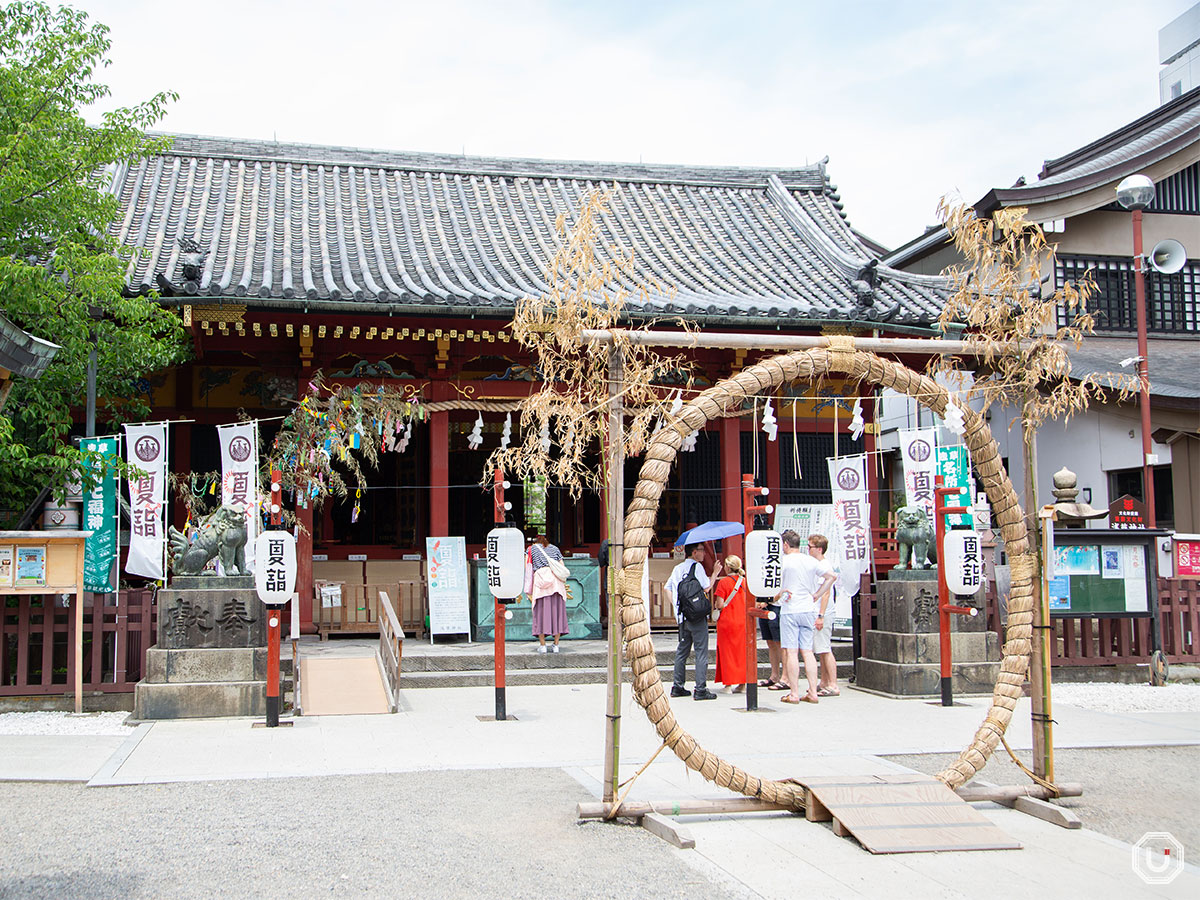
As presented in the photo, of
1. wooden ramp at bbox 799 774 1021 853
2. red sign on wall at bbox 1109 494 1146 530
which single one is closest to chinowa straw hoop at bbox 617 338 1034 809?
wooden ramp at bbox 799 774 1021 853

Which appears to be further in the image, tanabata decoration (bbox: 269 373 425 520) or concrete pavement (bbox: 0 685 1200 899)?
tanabata decoration (bbox: 269 373 425 520)

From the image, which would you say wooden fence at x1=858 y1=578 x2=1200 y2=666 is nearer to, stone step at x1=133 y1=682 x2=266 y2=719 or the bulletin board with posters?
the bulletin board with posters

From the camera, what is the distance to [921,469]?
41.9 ft

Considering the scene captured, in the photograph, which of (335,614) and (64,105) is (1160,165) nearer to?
(335,614)

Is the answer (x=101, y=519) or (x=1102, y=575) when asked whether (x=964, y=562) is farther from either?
(x=101, y=519)

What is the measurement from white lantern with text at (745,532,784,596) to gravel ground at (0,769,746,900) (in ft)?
11.1

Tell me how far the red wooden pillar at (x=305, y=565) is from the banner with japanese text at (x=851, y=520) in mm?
6596

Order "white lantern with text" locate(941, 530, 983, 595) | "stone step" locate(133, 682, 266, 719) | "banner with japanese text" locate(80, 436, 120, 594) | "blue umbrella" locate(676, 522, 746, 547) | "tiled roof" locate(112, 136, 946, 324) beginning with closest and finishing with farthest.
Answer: "stone step" locate(133, 682, 266, 719), "white lantern with text" locate(941, 530, 983, 595), "banner with japanese text" locate(80, 436, 120, 594), "blue umbrella" locate(676, 522, 746, 547), "tiled roof" locate(112, 136, 946, 324)

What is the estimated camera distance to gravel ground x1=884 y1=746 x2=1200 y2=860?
6.00 m

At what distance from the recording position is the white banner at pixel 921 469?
12.7m

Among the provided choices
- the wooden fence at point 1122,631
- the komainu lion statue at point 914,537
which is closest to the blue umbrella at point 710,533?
the komainu lion statue at point 914,537

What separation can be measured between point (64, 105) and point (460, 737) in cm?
734

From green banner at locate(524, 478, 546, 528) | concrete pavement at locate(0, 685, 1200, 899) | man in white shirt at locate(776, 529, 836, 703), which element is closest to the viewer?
concrete pavement at locate(0, 685, 1200, 899)

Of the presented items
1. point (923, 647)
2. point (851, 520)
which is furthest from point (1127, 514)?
point (923, 647)
